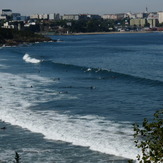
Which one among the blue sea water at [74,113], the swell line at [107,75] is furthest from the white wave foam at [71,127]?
the swell line at [107,75]

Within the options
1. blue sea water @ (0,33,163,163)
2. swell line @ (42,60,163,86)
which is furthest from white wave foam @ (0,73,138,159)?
swell line @ (42,60,163,86)

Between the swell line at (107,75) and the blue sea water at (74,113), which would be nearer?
the blue sea water at (74,113)

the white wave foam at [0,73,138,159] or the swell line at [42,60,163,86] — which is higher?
the white wave foam at [0,73,138,159]

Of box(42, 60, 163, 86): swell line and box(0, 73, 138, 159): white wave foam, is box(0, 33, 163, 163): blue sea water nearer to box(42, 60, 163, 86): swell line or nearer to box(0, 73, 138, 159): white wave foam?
box(0, 73, 138, 159): white wave foam

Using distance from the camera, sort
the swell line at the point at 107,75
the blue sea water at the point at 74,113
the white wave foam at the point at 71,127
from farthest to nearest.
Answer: the swell line at the point at 107,75, the white wave foam at the point at 71,127, the blue sea water at the point at 74,113

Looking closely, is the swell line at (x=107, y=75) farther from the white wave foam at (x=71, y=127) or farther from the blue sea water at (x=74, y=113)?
the white wave foam at (x=71, y=127)

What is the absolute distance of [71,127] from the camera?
35000mm

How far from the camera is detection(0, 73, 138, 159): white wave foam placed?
30000 millimetres

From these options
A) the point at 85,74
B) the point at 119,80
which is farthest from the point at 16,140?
the point at 85,74

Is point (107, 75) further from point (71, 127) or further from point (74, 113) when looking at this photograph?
point (71, 127)

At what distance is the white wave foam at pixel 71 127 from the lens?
30.0m

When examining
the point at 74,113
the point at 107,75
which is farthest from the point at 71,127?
the point at 107,75

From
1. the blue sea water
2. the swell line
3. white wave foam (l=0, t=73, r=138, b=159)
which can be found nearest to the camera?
the blue sea water

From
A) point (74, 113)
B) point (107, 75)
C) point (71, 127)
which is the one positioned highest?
point (71, 127)
